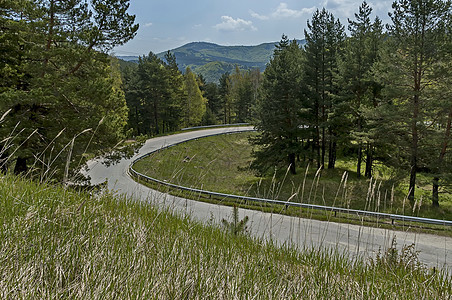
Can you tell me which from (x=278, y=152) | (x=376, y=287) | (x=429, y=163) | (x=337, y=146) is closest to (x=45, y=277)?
(x=376, y=287)

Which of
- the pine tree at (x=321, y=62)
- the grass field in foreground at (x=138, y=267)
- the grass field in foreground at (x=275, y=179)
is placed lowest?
the grass field in foreground at (x=275, y=179)

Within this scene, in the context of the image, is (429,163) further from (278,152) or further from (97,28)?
(97,28)

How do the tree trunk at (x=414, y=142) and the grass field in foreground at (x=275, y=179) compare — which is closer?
the grass field in foreground at (x=275, y=179)

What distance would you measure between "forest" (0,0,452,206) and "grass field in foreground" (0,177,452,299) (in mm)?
893

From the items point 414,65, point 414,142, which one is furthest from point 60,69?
point 414,142

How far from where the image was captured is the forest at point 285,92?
35.8 feet

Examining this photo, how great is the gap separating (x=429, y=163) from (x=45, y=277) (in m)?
21.3

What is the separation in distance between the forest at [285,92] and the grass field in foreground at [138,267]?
0.89 metres

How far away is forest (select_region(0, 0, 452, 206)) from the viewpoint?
1091cm

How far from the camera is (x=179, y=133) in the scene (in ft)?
137

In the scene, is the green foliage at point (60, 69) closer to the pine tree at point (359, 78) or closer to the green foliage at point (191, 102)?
the pine tree at point (359, 78)

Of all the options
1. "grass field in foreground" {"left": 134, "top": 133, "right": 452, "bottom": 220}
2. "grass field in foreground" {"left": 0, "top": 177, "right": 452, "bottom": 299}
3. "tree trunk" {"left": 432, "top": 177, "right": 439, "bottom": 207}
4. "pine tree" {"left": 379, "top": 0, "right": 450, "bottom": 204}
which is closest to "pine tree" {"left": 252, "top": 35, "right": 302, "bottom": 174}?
"grass field in foreground" {"left": 134, "top": 133, "right": 452, "bottom": 220}

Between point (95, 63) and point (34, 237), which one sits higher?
point (95, 63)

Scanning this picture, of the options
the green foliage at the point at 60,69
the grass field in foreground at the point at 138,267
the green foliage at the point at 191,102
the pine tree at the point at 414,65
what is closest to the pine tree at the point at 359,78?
the pine tree at the point at 414,65
